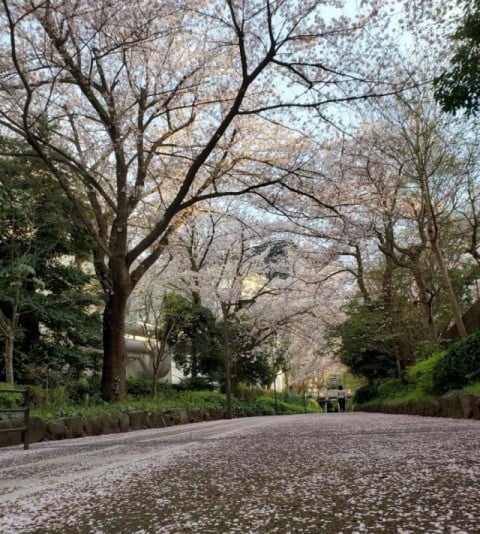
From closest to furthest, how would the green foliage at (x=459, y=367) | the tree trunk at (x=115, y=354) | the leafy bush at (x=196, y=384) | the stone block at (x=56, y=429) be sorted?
1. the stone block at (x=56, y=429)
2. the green foliage at (x=459, y=367)
3. the tree trunk at (x=115, y=354)
4. the leafy bush at (x=196, y=384)

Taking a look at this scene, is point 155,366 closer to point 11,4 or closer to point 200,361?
point 200,361

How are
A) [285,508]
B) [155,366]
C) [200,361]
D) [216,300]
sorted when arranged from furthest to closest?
1. [216,300]
2. [200,361]
3. [155,366]
4. [285,508]

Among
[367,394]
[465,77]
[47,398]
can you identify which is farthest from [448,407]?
[367,394]

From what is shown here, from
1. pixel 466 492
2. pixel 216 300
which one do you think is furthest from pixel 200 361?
pixel 466 492

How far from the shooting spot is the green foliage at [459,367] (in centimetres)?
862

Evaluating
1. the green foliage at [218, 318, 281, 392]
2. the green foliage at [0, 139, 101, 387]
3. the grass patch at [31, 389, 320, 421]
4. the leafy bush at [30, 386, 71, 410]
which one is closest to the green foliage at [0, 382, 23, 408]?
the grass patch at [31, 389, 320, 421]

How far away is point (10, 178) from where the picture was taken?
1169 centimetres

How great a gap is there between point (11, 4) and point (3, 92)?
242cm

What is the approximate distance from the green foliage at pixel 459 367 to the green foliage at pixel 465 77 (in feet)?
15.6

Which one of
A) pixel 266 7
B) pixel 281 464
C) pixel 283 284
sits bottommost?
pixel 281 464

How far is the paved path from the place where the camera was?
6.09ft

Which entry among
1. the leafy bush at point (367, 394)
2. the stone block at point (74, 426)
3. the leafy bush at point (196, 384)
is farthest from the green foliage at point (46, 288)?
the leafy bush at point (367, 394)

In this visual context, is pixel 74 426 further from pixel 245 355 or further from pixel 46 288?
pixel 245 355

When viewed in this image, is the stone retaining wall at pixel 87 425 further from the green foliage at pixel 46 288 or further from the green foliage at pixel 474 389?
the green foliage at pixel 474 389
